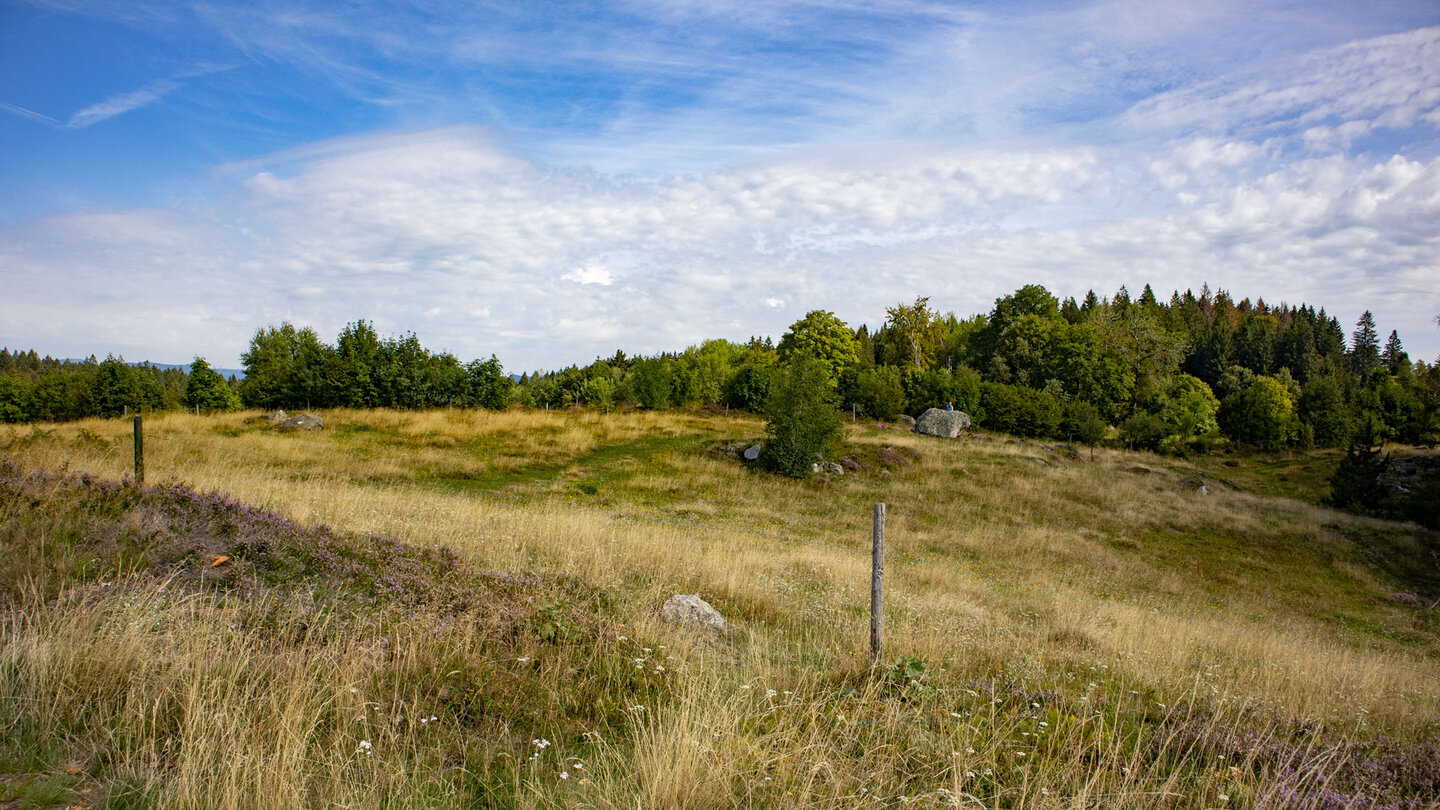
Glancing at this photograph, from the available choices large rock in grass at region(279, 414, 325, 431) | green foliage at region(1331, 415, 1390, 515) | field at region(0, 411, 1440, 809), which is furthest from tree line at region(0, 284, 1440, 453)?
field at region(0, 411, 1440, 809)

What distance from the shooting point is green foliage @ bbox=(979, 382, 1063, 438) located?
50.0 m

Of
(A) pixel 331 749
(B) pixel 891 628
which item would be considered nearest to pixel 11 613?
(A) pixel 331 749

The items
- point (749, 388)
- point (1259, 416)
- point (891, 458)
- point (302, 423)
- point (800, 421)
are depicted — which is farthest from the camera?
Result: point (749, 388)

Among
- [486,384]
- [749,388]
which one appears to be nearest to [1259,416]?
[749,388]

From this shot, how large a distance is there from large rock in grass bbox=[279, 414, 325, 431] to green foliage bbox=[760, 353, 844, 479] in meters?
18.4

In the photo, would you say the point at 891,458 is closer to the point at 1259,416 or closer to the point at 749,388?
the point at 749,388

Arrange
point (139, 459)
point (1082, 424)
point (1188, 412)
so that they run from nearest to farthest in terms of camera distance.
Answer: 1. point (139, 459)
2. point (1082, 424)
3. point (1188, 412)

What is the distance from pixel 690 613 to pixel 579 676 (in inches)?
92.9

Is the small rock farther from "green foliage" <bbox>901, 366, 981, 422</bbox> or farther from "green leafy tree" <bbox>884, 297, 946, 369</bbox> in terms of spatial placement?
"green leafy tree" <bbox>884, 297, 946, 369</bbox>

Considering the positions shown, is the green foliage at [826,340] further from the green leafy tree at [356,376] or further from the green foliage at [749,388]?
the green leafy tree at [356,376]

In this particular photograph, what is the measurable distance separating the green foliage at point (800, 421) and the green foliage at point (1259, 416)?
158ft

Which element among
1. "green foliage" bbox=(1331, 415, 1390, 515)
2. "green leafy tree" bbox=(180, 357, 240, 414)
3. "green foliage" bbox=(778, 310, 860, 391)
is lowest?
"green foliage" bbox=(1331, 415, 1390, 515)

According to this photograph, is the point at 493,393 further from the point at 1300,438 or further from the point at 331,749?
the point at 1300,438

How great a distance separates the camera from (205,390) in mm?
50312
